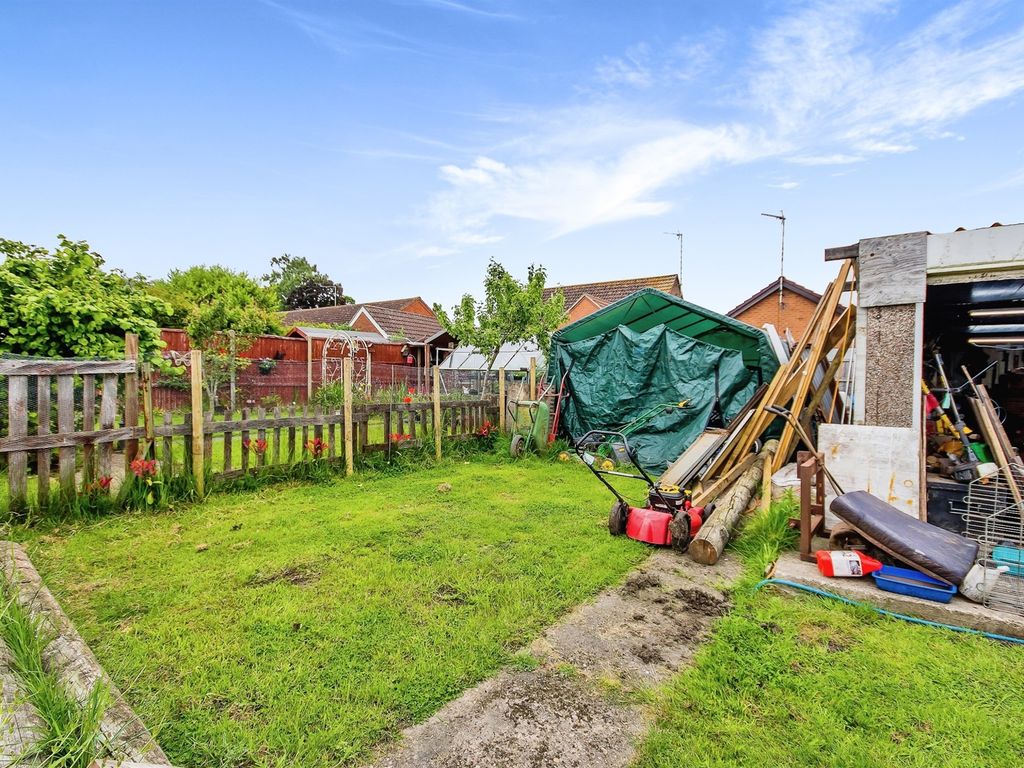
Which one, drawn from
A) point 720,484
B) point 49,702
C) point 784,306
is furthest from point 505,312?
point 784,306

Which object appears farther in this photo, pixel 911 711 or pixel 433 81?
pixel 433 81

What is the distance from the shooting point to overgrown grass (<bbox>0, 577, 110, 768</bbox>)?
1133 mm

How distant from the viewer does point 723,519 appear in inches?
168

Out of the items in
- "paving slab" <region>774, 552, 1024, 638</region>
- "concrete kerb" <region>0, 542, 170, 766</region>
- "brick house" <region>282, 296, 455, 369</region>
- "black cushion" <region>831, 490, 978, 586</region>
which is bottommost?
"paving slab" <region>774, 552, 1024, 638</region>

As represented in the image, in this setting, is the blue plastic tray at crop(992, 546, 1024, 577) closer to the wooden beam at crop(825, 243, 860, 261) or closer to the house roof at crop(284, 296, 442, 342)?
the wooden beam at crop(825, 243, 860, 261)

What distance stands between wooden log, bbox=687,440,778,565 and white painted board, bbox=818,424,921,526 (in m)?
0.62

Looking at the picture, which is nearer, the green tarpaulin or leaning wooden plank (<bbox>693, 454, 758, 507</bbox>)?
leaning wooden plank (<bbox>693, 454, 758, 507</bbox>)

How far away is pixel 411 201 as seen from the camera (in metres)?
11.6

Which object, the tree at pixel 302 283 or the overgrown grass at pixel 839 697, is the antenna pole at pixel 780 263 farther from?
the tree at pixel 302 283

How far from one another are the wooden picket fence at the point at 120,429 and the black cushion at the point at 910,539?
18.7ft

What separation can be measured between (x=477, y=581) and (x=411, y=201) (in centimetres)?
1048

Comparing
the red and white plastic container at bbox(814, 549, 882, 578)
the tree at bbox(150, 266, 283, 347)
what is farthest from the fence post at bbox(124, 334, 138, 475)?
the tree at bbox(150, 266, 283, 347)

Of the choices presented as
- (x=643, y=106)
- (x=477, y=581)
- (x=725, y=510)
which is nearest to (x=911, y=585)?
(x=725, y=510)

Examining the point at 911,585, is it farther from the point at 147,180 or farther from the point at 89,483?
the point at 147,180
